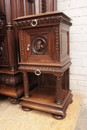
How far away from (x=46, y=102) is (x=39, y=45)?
36 cm

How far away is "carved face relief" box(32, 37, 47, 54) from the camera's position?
2.41 feet

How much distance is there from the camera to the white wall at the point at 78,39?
100 cm

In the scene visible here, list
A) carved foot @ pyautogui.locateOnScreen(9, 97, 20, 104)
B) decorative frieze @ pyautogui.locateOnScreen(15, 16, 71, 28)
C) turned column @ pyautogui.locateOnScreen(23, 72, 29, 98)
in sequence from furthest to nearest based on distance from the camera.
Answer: carved foot @ pyautogui.locateOnScreen(9, 97, 20, 104) → turned column @ pyautogui.locateOnScreen(23, 72, 29, 98) → decorative frieze @ pyautogui.locateOnScreen(15, 16, 71, 28)

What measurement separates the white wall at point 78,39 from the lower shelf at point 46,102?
0.25 metres

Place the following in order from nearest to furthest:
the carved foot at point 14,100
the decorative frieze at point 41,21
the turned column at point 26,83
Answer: the decorative frieze at point 41,21, the turned column at point 26,83, the carved foot at point 14,100

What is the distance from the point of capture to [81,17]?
1.00m

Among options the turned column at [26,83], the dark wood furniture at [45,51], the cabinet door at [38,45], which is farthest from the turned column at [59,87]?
the turned column at [26,83]

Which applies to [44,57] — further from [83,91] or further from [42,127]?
[83,91]

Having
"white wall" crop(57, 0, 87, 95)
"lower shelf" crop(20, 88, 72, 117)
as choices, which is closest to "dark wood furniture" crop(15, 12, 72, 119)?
"lower shelf" crop(20, 88, 72, 117)

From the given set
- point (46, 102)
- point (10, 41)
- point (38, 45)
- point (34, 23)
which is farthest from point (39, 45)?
point (46, 102)

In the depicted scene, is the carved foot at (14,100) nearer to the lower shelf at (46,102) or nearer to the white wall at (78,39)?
the lower shelf at (46,102)

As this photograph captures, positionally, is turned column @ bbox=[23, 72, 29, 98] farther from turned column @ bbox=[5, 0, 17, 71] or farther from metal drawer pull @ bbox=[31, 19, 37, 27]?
metal drawer pull @ bbox=[31, 19, 37, 27]

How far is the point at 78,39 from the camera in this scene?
1044mm

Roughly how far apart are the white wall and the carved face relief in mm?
414
